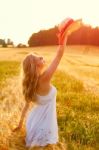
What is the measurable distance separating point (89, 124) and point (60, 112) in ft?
3.47

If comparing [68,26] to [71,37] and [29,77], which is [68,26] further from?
[71,37]

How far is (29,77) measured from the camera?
803 centimetres

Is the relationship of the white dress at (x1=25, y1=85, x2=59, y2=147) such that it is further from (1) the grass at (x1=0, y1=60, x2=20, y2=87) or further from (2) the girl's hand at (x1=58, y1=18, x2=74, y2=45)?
(1) the grass at (x1=0, y1=60, x2=20, y2=87)

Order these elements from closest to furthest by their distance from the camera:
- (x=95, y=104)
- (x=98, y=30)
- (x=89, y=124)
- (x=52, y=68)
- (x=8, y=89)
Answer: (x=52, y=68), (x=89, y=124), (x=95, y=104), (x=8, y=89), (x=98, y=30)

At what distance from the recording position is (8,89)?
13703 mm

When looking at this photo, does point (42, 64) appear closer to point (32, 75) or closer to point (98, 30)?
point (32, 75)

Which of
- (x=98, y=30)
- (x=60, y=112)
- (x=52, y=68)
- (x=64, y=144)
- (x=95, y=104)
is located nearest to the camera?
(x=52, y=68)

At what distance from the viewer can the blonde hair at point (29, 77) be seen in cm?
797

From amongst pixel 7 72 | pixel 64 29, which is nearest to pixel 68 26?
pixel 64 29

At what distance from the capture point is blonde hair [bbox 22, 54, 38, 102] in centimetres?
797

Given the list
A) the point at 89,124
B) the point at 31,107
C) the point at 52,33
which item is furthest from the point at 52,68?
the point at 52,33

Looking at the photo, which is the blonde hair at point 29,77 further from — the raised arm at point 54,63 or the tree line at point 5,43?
the tree line at point 5,43

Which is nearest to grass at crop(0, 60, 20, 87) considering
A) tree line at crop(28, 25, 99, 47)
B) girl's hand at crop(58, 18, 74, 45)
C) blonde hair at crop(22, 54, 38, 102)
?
blonde hair at crop(22, 54, 38, 102)

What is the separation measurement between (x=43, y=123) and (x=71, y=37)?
61767 mm
